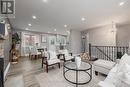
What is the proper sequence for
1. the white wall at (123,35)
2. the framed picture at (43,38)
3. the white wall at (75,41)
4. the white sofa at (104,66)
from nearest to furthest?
1. the white sofa at (104,66)
2. the white wall at (123,35)
3. the white wall at (75,41)
4. the framed picture at (43,38)

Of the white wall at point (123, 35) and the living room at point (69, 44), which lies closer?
the living room at point (69, 44)

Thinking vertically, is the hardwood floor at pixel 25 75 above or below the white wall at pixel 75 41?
below

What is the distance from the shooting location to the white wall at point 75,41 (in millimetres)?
8362

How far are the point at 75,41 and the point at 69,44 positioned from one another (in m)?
0.62

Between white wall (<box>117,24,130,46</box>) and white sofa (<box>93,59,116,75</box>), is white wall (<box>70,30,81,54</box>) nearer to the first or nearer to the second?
white wall (<box>117,24,130,46</box>)

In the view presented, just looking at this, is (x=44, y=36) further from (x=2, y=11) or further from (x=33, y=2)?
(x=2, y=11)

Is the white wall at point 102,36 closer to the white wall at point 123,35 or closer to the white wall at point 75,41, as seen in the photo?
the white wall at point 123,35

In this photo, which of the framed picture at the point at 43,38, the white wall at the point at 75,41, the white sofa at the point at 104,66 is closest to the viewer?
the white sofa at the point at 104,66

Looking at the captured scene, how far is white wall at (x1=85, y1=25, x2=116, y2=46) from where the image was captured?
6.47 meters

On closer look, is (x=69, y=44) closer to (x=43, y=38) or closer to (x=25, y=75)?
(x=43, y=38)

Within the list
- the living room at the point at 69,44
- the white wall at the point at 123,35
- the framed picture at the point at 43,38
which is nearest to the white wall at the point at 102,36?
the living room at the point at 69,44

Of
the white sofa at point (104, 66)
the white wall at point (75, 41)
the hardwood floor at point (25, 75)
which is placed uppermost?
the white wall at point (75, 41)

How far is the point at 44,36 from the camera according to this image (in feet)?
33.8

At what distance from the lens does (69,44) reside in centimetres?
863
